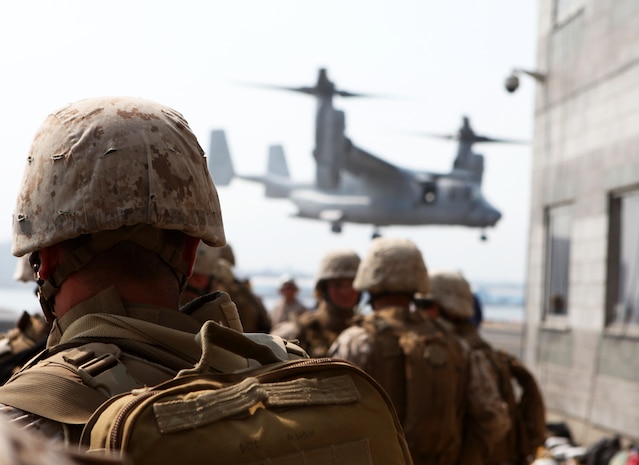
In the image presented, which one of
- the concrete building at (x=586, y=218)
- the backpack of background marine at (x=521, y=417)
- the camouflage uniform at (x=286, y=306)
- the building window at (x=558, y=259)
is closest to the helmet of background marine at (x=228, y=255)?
the backpack of background marine at (x=521, y=417)

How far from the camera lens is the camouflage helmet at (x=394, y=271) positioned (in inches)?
210

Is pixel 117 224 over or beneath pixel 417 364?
over

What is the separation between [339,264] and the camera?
290 inches

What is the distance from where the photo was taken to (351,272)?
7.36 metres

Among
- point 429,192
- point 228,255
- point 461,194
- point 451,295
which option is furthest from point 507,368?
point 429,192

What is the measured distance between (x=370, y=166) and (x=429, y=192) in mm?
3174

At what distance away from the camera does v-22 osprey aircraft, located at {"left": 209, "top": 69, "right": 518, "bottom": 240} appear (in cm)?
4247

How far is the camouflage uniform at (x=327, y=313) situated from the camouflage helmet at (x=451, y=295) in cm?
81

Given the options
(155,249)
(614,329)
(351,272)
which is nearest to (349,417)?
(155,249)

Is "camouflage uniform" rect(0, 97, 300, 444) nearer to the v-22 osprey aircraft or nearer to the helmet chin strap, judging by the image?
the helmet chin strap

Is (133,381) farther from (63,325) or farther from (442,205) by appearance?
(442,205)

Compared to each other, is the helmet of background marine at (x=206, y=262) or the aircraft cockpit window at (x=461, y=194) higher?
the aircraft cockpit window at (x=461, y=194)

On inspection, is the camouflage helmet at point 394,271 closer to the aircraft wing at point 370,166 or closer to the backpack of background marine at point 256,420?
the backpack of background marine at point 256,420

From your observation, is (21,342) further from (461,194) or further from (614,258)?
(461,194)
